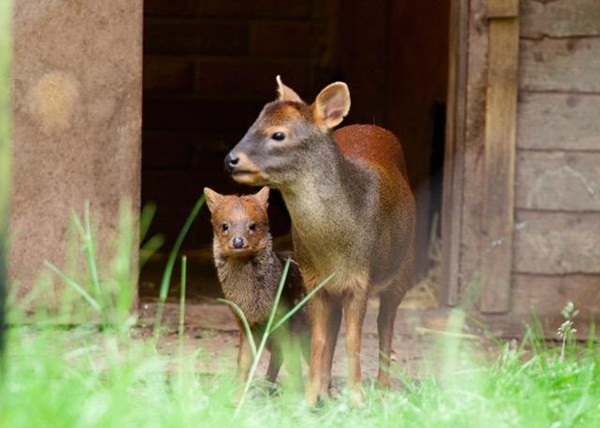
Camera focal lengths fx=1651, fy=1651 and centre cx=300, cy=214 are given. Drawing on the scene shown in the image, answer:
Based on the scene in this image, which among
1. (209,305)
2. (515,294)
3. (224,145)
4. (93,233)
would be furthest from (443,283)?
(224,145)

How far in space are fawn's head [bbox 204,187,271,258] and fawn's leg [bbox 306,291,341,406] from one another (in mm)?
339

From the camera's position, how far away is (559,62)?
838 centimetres

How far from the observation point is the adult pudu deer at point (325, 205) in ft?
21.6

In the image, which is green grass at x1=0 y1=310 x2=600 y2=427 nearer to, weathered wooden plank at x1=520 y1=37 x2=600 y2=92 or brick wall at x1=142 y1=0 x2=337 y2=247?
weathered wooden plank at x1=520 y1=37 x2=600 y2=92

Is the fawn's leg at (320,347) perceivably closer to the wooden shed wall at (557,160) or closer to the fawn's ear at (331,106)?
the fawn's ear at (331,106)

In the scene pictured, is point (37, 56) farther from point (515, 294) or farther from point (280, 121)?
point (515, 294)

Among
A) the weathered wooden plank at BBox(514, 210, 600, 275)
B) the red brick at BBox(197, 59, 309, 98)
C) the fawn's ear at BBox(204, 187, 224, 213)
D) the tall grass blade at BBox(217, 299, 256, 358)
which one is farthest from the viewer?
the red brick at BBox(197, 59, 309, 98)

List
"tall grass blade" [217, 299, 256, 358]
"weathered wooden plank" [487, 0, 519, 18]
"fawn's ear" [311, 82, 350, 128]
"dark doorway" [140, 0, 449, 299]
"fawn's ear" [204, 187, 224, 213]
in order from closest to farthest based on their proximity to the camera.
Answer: "tall grass blade" [217, 299, 256, 358] < "fawn's ear" [311, 82, 350, 128] < "fawn's ear" [204, 187, 224, 213] < "weathered wooden plank" [487, 0, 519, 18] < "dark doorway" [140, 0, 449, 299]

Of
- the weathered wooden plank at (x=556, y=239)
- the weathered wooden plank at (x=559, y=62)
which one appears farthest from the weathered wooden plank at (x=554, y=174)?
the weathered wooden plank at (x=559, y=62)

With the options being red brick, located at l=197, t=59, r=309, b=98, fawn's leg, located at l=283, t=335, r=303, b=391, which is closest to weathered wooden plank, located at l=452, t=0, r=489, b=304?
fawn's leg, located at l=283, t=335, r=303, b=391

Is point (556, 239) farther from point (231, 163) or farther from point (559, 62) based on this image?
point (231, 163)

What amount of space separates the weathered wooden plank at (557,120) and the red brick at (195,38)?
4.46 meters

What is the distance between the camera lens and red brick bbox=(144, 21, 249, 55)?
12.3 meters

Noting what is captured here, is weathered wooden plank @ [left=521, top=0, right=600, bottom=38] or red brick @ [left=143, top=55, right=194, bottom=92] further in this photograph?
red brick @ [left=143, top=55, right=194, bottom=92]
